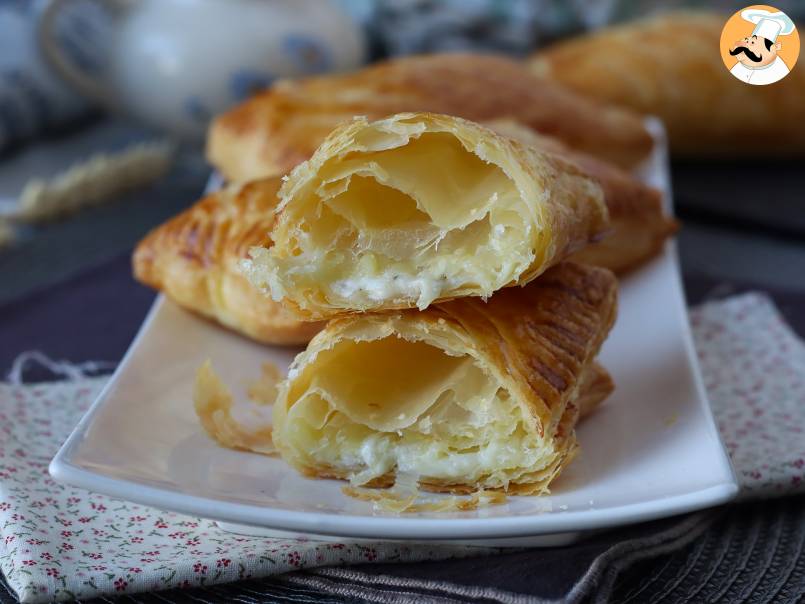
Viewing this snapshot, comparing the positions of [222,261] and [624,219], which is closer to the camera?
[222,261]

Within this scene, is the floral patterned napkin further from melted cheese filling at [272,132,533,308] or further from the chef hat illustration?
the chef hat illustration

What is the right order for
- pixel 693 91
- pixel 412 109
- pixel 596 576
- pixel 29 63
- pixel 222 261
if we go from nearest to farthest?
pixel 596 576 → pixel 222 261 → pixel 412 109 → pixel 693 91 → pixel 29 63

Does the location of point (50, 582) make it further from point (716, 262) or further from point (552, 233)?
point (716, 262)

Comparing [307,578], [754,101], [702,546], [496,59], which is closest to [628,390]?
[702,546]

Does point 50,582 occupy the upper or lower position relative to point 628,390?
upper

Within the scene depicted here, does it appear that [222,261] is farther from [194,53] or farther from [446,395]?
[194,53]

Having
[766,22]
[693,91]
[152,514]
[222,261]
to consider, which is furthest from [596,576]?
[693,91]
